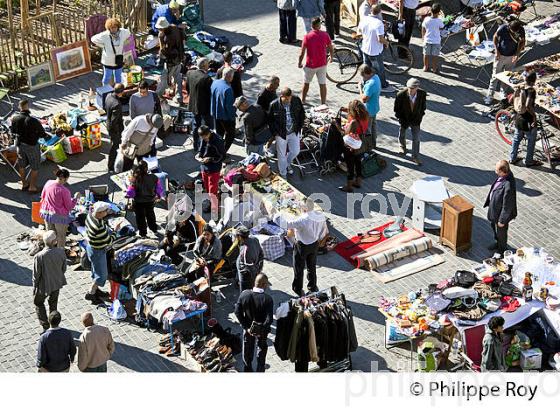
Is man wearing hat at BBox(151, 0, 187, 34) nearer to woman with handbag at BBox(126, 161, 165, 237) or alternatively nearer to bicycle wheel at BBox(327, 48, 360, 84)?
bicycle wheel at BBox(327, 48, 360, 84)

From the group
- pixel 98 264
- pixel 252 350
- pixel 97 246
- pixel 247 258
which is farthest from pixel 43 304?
pixel 252 350

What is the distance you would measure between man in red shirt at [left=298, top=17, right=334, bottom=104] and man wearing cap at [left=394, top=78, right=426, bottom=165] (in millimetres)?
2254

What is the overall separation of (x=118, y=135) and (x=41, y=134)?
133cm

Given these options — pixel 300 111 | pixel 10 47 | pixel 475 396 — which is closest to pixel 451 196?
pixel 300 111

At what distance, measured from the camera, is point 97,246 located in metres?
16.5

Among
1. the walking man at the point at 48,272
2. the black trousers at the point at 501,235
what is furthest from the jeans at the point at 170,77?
the black trousers at the point at 501,235

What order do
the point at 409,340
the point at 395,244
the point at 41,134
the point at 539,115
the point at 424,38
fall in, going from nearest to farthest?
the point at 409,340
the point at 395,244
the point at 41,134
the point at 539,115
the point at 424,38

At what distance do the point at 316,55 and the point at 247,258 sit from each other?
21.6 ft

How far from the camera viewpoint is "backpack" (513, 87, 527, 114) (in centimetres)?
1969

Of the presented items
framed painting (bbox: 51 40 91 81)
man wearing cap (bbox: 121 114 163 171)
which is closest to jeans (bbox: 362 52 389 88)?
man wearing cap (bbox: 121 114 163 171)

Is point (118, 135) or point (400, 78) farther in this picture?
point (400, 78)

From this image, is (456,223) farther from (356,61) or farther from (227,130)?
(356,61)

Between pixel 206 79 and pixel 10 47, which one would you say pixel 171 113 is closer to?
pixel 206 79

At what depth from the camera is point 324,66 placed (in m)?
21.7
